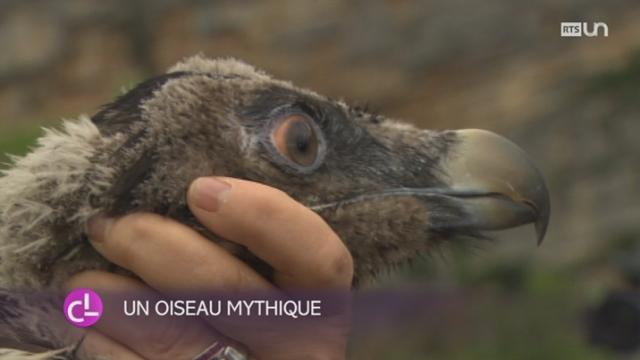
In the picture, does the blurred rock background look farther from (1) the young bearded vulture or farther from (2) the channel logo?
(2) the channel logo

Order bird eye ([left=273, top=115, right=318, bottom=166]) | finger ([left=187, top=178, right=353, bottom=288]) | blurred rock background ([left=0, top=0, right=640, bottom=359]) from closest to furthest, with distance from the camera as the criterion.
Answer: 1. finger ([left=187, top=178, right=353, bottom=288])
2. bird eye ([left=273, top=115, right=318, bottom=166])
3. blurred rock background ([left=0, top=0, right=640, bottom=359])

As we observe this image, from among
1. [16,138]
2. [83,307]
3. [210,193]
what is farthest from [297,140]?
[16,138]

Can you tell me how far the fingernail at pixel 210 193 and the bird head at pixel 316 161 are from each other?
0.08 ft

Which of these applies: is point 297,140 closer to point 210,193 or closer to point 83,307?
point 210,193

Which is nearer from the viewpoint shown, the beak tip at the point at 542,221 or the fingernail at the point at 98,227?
the fingernail at the point at 98,227

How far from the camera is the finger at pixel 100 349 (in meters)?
0.91

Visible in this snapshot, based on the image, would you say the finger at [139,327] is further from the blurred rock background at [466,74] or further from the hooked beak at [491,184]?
the blurred rock background at [466,74]

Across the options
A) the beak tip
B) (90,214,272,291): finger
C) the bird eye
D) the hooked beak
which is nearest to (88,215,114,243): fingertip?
(90,214,272,291): finger

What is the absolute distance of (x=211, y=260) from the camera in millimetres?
897

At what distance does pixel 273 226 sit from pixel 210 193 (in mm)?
62

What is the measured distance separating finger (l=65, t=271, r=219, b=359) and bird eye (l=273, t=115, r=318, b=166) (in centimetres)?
18

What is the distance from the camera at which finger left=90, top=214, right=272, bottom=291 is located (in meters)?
0.88

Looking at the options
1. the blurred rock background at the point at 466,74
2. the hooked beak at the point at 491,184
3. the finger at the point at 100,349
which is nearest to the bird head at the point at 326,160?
the hooked beak at the point at 491,184

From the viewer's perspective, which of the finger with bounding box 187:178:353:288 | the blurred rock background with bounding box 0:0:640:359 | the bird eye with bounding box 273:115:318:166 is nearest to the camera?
the finger with bounding box 187:178:353:288
